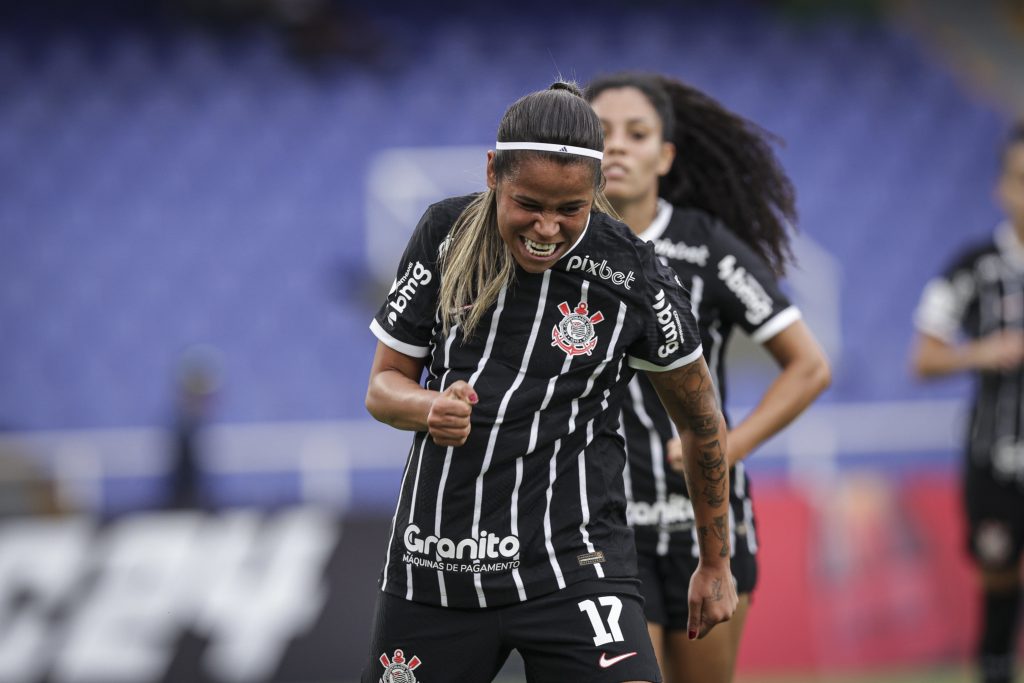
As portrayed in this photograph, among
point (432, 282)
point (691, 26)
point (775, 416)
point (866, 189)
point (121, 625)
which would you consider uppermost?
point (691, 26)

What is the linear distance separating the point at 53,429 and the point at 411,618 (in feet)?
38.0

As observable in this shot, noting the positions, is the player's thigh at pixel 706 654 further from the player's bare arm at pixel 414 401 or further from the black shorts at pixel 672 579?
the player's bare arm at pixel 414 401

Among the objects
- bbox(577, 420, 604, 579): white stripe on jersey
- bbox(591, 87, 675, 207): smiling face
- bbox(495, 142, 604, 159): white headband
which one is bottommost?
bbox(577, 420, 604, 579): white stripe on jersey

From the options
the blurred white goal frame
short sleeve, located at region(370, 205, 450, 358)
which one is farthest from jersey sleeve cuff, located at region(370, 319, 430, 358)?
the blurred white goal frame

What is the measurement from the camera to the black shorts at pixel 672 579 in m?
4.61

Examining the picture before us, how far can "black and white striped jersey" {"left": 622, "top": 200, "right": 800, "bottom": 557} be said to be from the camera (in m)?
4.65

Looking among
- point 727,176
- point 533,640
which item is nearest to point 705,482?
point 533,640

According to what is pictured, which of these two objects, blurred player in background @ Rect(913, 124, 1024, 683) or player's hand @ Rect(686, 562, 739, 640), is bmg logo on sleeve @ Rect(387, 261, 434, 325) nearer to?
player's hand @ Rect(686, 562, 739, 640)

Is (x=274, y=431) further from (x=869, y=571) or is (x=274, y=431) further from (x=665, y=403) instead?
Result: (x=665, y=403)

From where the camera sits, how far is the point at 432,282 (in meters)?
3.61

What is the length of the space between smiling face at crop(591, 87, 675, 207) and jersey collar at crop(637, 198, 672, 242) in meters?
0.08

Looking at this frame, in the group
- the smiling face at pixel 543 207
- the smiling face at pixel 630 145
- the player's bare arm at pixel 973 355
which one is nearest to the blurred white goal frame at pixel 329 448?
the player's bare arm at pixel 973 355

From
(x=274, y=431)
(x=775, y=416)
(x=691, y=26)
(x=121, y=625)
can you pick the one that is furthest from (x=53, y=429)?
(x=775, y=416)

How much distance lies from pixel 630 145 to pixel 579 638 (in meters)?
1.79
